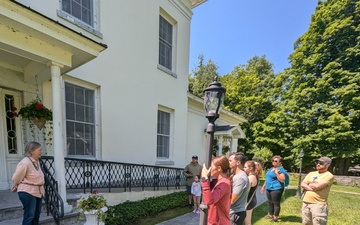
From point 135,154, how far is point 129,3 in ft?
17.2

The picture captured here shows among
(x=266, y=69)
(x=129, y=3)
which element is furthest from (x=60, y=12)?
(x=266, y=69)

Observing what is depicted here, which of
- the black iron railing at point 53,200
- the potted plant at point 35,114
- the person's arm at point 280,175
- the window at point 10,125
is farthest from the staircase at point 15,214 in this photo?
the person's arm at point 280,175

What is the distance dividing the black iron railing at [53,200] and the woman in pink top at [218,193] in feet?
8.80

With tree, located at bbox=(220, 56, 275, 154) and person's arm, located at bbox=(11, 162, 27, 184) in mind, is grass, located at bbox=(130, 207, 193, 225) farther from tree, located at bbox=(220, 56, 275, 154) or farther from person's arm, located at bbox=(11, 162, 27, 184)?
tree, located at bbox=(220, 56, 275, 154)

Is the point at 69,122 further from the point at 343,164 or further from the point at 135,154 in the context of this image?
the point at 343,164

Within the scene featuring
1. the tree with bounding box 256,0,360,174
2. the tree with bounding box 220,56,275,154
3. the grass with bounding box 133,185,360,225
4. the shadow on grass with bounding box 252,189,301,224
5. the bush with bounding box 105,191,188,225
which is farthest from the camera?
the tree with bounding box 220,56,275,154

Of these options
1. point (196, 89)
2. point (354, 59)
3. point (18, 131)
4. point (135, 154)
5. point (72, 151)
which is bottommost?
point (135, 154)

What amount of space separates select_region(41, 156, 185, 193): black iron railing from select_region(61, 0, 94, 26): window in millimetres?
3810

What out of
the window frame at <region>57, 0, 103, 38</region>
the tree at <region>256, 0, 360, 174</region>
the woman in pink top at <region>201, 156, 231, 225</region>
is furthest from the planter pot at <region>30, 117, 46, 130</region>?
the tree at <region>256, 0, 360, 174</region>

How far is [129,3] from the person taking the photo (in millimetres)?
6453

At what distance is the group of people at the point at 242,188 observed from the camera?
2.48m

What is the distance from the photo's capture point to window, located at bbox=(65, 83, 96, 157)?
202 inches

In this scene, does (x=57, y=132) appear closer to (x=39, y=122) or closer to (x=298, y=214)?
(x=39, y=122)

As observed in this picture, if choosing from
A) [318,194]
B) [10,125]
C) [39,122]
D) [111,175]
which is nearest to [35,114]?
[39,122]
